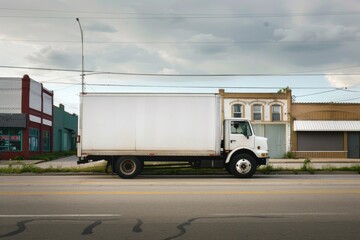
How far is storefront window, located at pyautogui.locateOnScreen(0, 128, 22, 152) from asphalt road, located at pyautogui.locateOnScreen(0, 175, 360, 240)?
28257 mm

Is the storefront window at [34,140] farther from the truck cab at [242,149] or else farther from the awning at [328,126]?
the truck cab at [242,149]

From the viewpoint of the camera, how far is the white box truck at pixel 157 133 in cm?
1891

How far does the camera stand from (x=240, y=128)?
1947cm

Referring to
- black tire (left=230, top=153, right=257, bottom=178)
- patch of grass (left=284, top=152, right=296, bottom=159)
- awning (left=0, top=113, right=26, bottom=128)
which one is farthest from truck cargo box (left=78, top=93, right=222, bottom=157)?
patch of grass (left=284, top=152, right=296, bottom=159)

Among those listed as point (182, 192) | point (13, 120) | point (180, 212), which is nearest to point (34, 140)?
point (13, 120)

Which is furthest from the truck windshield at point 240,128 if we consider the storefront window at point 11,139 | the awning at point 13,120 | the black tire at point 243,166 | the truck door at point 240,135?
the storefront window at point 11,139

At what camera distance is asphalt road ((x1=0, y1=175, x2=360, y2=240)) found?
25.6 ft

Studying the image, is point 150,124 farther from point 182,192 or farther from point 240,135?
point 182,192

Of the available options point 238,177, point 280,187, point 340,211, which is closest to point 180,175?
point 238,177

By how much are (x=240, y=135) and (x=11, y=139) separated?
28289mm

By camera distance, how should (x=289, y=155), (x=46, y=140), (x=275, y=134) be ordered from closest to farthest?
1. (x=289, y=155)
2. (x=275, y=134)
3. (x=46, y=140)

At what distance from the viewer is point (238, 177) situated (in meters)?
19.2

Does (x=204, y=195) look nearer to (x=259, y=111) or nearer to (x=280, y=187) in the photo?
(x=280, y=187)

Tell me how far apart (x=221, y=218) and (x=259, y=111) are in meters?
37.4
